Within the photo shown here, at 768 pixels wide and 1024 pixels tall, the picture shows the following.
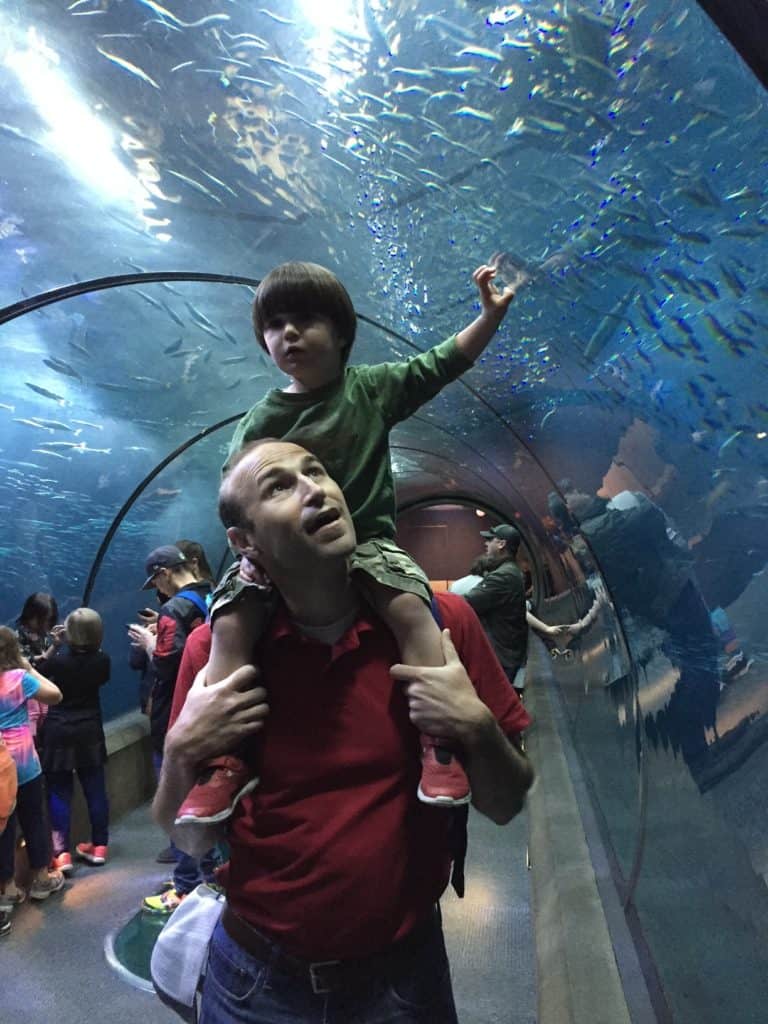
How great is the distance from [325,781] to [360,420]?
674mm

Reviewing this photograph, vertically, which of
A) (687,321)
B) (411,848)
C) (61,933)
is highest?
(687,321)

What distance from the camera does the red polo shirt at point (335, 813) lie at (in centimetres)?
119

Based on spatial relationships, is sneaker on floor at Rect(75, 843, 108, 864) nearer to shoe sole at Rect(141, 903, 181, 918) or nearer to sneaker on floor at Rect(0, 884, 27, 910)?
sneaker on floor at Rect(0, 884, 27, 910)

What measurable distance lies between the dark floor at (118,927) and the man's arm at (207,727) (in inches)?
112

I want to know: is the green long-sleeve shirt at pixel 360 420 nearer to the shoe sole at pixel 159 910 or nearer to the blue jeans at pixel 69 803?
the shoe sole at pixel 159 910

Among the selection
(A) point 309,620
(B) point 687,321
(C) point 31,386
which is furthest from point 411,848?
(C) point 31,386

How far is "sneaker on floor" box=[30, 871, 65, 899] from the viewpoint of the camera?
4.51 meters

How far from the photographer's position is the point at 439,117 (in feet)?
10.0

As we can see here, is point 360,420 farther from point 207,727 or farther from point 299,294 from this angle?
point 207,727

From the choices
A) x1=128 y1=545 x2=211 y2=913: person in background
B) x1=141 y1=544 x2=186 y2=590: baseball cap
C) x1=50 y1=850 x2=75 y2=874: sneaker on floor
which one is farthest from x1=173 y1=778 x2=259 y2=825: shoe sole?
x1=50 y1=850 x2=75 y2=874: sneaker on floor

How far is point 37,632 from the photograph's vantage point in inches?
211

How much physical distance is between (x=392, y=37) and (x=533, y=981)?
4.43 metres

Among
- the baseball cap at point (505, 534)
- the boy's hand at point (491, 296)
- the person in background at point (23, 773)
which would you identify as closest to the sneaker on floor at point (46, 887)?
the person in background at point (23, 773)

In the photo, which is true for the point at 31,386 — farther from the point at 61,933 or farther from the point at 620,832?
the point at 620,832
